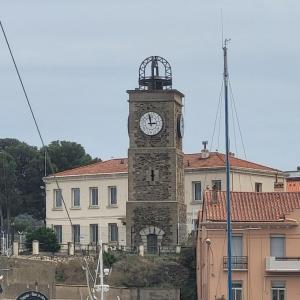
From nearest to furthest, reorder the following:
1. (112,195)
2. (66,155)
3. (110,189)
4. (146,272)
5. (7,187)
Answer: (146,272) < (112,195) < (110,189) < (7,187) < (66,155)

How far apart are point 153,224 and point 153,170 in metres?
3.99

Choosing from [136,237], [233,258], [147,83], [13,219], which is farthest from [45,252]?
[13,219]

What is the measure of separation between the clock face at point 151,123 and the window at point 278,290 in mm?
24911

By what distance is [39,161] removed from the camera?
488 feet

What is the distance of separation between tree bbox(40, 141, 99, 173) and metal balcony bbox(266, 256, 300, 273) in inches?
2662

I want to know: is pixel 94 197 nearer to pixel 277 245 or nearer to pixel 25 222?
pixel 25 222

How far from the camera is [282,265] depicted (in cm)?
7981

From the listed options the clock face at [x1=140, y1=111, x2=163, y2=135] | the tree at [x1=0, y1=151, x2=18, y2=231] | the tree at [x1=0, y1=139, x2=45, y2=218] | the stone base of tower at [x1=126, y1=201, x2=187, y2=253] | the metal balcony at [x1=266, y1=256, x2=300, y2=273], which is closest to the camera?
the metal balcony at [x1=266, y1=256, x2=300, y2=273]

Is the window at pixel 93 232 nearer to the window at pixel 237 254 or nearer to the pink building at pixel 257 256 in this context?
the pink building at pixel 257 256

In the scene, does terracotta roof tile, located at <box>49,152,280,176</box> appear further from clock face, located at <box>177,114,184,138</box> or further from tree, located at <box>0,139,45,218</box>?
tree, located at <box>0,139,45,218</box>

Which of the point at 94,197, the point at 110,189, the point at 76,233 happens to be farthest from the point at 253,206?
the point at 94,197

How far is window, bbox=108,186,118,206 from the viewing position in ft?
375

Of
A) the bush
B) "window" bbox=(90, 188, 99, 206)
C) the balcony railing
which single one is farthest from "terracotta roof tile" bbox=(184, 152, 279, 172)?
the balcony railing

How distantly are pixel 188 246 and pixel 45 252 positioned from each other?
9640 millimetres
